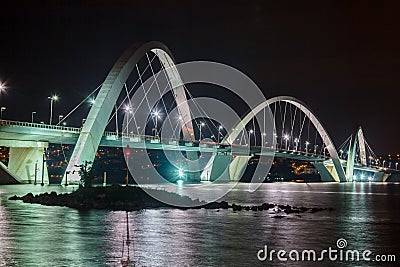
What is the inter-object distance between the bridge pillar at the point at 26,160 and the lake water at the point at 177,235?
4097cm

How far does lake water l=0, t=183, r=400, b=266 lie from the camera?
1817cm

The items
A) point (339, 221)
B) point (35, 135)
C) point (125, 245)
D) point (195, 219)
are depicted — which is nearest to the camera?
point (125, 245)

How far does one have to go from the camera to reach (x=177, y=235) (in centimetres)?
2414

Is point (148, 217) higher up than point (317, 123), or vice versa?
point (317, 123)

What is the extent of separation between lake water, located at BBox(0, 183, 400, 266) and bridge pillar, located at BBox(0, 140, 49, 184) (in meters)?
41.0

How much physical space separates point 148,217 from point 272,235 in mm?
9092

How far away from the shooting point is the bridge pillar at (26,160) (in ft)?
255

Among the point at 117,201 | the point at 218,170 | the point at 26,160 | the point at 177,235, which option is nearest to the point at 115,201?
the point at 117,201

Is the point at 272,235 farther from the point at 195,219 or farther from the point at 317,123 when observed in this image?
the point at 317,123

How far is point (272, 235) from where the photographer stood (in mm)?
25312

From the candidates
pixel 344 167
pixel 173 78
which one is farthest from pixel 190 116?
pixel 344 167

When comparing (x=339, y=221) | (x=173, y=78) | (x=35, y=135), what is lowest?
(x=339, y=221)

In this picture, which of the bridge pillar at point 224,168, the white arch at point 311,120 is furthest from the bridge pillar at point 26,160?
the white arch at point 311,120

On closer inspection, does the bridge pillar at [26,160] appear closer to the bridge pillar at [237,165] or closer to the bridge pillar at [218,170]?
the bridge pillar at [218,170]
